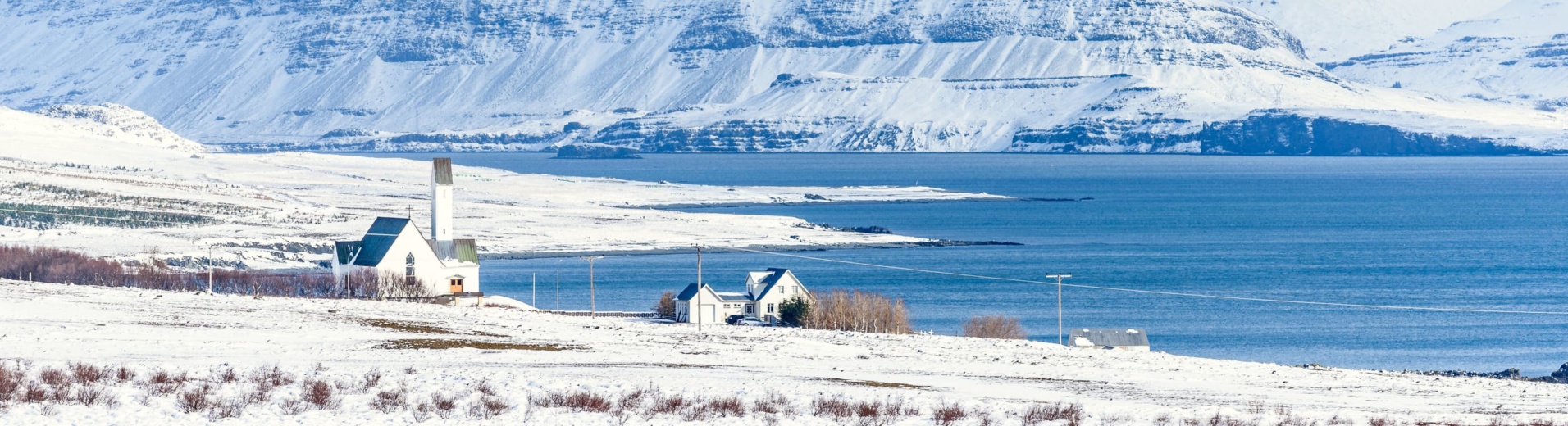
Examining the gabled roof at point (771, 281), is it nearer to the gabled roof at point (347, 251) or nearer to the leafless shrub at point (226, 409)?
the gabled roof at point (347, 251)

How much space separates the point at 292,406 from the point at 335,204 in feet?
365

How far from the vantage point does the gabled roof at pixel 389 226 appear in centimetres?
5872

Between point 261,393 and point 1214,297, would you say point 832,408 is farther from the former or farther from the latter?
point 1214,297

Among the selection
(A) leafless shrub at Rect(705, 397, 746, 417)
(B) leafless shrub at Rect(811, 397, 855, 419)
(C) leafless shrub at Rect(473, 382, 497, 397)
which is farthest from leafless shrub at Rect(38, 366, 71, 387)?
(B) leafless shrub at Rect(811, 397, 855, 419)

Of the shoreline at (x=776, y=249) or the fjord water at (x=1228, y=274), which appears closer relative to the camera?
the fjord water at (x=1228, y=274)

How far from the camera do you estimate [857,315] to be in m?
53.2

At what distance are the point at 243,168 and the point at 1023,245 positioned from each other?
97.2 metres

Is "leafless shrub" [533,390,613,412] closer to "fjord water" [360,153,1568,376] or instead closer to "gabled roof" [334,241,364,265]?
"gabled roof" [334,241,364,265]

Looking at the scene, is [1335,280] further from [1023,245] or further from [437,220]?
[437,220]

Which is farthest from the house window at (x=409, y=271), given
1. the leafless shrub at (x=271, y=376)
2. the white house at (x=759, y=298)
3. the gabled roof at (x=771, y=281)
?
the leafless shrub at (x=271, y=376)

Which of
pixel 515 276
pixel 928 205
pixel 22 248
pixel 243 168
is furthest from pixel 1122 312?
pixel 243 168

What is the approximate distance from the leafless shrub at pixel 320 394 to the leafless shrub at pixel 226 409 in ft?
2.72

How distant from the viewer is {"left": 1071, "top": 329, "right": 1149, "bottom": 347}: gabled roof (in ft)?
179

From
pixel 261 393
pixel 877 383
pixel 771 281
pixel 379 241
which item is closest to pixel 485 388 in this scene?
pixel 261 393
